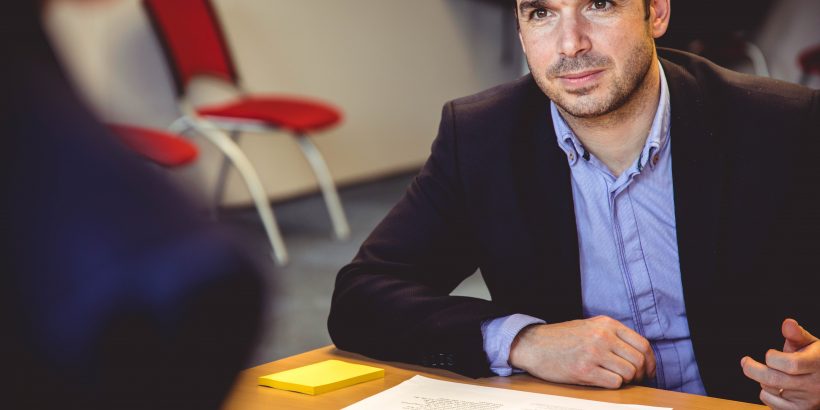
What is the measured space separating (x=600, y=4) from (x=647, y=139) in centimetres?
22

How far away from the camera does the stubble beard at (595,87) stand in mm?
1494

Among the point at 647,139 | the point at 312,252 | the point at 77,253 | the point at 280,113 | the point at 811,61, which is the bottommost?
the point at 312,252

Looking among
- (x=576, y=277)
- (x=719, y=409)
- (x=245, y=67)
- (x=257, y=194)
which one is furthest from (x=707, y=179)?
(x=245, y=67)

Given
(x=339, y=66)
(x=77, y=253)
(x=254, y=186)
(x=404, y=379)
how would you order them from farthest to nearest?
(x=339, y=66)
(x=254, y=186)
(x=404, y=379)
(x=77, y=253)

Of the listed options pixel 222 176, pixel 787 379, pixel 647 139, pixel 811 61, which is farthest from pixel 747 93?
pixel 222 176

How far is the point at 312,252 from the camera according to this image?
4512 mm

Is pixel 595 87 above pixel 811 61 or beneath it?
above

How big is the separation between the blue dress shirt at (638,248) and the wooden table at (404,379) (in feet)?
1.08

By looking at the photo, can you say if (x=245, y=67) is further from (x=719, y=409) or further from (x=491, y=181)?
(x=719, y=409)

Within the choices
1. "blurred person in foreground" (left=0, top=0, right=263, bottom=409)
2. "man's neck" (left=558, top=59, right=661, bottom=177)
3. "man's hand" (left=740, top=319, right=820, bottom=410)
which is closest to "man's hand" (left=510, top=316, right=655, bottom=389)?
"man's hand" (left=740, top=319, right=820, bottom=410)

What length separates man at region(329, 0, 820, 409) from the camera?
55.6 inches

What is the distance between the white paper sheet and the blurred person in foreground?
0.64 meters

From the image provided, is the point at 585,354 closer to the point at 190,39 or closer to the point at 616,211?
the point at 616,211

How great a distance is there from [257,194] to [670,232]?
316 centimetres
